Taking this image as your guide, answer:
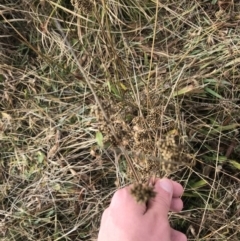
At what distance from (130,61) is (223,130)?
1.38 ft

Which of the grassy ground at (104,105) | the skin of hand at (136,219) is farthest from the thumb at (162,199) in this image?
the grassy ground at (104,105)

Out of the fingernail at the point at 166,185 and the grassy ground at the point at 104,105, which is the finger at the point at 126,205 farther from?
the grassy ground at the point at 104,105

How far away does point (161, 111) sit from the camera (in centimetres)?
151

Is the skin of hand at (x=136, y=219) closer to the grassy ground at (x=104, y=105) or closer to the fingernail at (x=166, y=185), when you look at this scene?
the fingernail at (x=166, y=185)

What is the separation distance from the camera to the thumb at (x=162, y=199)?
1155mm

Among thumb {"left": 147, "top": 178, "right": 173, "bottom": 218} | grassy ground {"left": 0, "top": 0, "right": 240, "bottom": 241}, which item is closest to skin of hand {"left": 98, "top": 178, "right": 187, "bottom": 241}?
thumb {"left": 147, "top": 178, "right": 173, "bottom": 218}

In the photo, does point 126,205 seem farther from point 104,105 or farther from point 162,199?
point 104,105

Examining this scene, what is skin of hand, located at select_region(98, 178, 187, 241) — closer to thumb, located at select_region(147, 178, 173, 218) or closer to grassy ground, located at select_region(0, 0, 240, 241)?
thumb, located at select_region(147, 178, 173, 218)

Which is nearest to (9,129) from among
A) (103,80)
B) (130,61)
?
(103,80)

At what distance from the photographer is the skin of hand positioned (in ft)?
3.70

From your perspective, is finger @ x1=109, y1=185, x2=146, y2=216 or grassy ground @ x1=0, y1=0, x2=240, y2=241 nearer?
finger @ x1=109, y1=185, x2=146, y2=216

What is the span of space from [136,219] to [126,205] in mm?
43

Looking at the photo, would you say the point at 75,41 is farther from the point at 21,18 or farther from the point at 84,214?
the point at 84,214

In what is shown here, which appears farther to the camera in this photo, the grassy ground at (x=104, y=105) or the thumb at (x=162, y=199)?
the grassy ground at (x=104, y=105)
